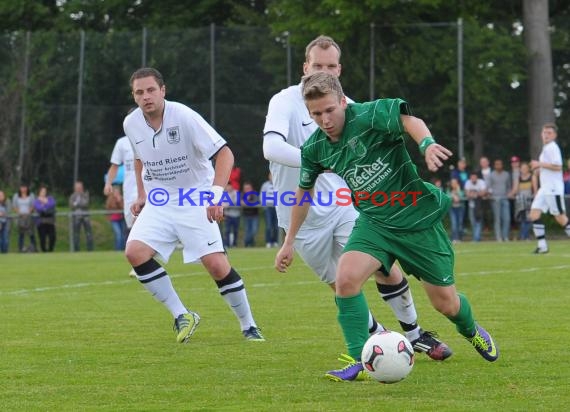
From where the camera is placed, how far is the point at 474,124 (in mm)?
28422

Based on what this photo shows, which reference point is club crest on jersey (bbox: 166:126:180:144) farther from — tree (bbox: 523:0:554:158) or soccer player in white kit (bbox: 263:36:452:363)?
tree (bbox: 523:0:554:158)

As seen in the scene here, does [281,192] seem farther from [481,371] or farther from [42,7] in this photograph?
[42,7]

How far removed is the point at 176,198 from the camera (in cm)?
909

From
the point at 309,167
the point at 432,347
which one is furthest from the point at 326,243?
the point at 309,167

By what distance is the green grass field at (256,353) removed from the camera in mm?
6070

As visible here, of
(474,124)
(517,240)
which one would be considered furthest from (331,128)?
(474,124)

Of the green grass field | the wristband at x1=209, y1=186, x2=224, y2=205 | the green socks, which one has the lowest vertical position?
the green grass field

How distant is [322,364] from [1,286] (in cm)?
855

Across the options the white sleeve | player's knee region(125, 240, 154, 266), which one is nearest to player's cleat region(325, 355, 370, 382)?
the white sleeve

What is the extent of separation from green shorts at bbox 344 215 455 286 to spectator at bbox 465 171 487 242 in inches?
774

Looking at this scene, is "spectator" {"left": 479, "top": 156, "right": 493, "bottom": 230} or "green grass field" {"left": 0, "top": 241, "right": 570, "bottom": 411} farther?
"spectator" {"left": 479, "top": 156, "right": 493, "bottom": 230}

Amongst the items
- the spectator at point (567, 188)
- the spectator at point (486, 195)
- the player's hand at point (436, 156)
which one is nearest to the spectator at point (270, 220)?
the spectator at point (486, 195)

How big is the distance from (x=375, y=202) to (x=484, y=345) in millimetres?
1109

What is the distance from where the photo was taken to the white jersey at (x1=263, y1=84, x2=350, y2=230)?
26.8 feet
